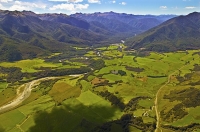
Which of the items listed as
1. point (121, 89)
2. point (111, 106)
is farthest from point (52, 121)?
point (121, 89)

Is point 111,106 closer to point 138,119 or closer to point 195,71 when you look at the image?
point 138,119

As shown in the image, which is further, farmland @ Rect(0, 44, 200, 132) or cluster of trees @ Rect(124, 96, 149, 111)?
cluster of trees @ Rect(124, 96, 149, 111)

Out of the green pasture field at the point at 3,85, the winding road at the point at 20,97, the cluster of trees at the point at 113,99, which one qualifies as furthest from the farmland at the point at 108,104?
the winding road at the point at 20,97

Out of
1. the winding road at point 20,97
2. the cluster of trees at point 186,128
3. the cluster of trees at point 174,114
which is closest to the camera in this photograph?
the cluster of trees at point 186,128

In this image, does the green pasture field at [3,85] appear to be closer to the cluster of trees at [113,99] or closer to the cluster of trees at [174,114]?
the cluster of trees at [113,99]

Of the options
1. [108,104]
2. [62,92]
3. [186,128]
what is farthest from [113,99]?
[186,128]

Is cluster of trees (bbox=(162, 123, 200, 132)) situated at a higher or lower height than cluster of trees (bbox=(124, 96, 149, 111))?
lower

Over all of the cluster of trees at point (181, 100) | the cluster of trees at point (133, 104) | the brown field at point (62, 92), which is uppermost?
the cluster of trees at point (181, 100)

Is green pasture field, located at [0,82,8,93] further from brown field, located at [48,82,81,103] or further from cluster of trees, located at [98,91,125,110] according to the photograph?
cluster of trees, located at [98,91,125,110]

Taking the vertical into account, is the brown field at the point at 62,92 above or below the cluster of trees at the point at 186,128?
above

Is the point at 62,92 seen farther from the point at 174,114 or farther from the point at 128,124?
the point at 174,114

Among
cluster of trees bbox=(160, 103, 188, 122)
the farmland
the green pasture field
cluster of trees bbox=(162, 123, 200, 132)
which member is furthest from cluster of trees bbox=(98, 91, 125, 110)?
the green pasture field
